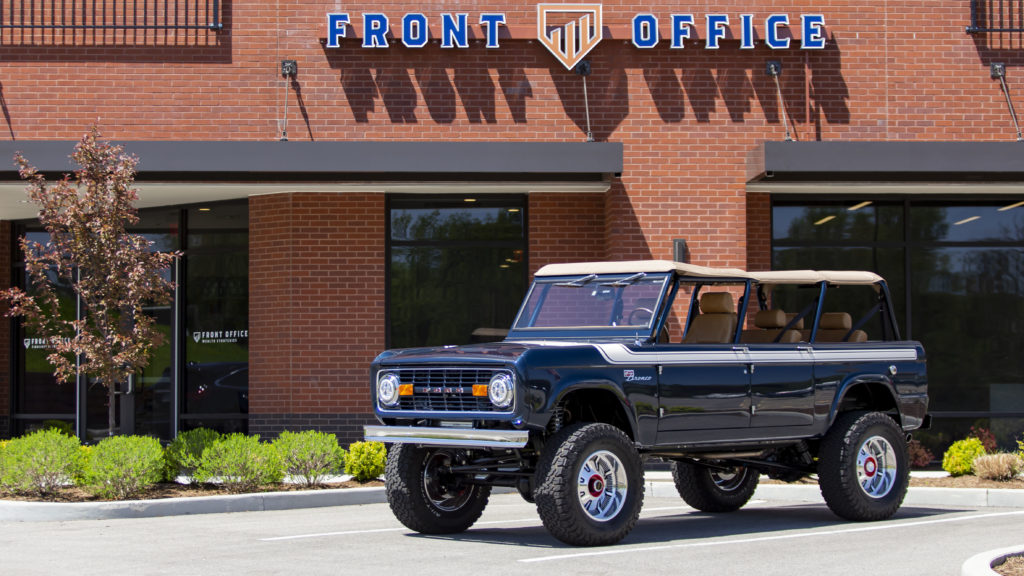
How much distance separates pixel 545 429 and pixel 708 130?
838 cm

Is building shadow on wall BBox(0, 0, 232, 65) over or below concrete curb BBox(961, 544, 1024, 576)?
over

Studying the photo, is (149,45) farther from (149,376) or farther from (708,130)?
(708,130)

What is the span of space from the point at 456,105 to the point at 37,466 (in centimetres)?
713

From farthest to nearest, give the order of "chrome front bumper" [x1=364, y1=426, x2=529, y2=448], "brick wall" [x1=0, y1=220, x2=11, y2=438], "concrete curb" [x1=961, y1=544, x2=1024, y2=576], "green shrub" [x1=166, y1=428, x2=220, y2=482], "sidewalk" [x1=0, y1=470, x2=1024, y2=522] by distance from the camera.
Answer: "brick wall" [x1=0, y1=220, x2=11, y2=438]
"green shrub" [x1=166, y1=428, x2=220, y2=482]
"sidewalk" [x1=0, y1=470, x2=1024, y2=522]
"chrome front bumper" [x1=364, y1=426, x2=529, y2=448]
"concrete curb" [x1=961, y1=544, x2=1024, y2=576]

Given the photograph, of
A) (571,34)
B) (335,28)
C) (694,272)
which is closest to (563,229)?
(571,34)

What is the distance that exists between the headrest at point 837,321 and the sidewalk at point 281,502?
2128mm

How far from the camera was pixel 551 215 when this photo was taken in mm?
17328

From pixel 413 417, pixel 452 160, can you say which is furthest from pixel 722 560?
pixel 452 160

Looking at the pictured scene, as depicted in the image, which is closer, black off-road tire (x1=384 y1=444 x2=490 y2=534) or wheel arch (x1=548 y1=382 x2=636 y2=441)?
wheel arch (x1=548 y1=382 x2=636 y2=441)

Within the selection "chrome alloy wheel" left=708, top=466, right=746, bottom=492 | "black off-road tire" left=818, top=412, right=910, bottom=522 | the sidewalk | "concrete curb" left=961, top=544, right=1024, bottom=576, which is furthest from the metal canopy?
"concrete curb" left=961, top=544, right=1024, bottom=576

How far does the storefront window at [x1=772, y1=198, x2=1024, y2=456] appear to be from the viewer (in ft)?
57.0

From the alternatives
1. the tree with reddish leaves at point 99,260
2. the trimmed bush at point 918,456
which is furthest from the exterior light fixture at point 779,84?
the tree with reddish leaves at point 99,260

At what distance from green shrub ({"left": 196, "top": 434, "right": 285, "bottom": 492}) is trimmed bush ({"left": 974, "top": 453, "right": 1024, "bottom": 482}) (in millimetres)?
7688

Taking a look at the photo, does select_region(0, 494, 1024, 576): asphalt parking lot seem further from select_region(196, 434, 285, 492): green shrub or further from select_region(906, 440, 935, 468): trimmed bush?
select_region(906, 440, 935, 468): trimmed bush
